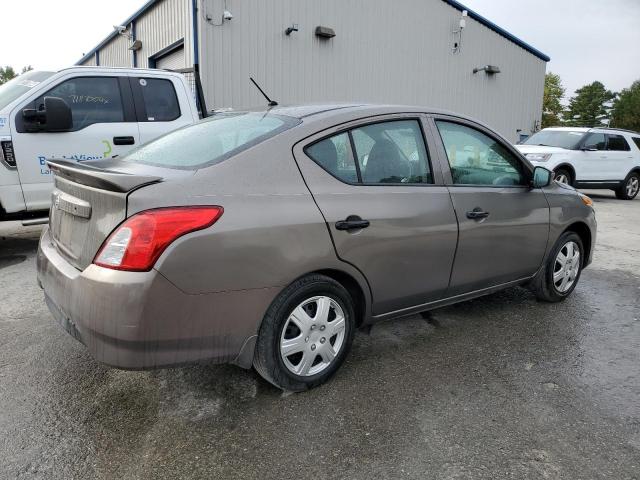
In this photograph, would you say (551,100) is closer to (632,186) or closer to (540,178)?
(632,186)

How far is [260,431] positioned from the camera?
2.44 m

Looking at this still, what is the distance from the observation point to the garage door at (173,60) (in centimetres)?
1173

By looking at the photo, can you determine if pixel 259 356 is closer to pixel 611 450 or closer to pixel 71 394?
pixel 71 394

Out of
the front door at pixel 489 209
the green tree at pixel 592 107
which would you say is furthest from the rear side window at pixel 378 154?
the green tree at pixel 592 107

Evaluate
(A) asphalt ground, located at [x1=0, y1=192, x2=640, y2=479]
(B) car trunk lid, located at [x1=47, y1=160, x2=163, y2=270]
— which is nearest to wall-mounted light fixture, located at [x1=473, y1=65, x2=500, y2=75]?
(A) asphalt ground, located at [x1=0, y1=192, x2=640, y2=479]

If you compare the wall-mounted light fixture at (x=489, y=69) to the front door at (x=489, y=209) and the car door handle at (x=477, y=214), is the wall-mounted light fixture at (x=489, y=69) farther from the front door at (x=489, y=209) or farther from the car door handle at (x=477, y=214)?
the car door handle at (x=477, y=214)

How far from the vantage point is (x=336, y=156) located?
2.85 m

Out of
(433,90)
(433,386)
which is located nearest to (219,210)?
(433,386)

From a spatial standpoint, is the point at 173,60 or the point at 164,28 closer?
the point at 164,28

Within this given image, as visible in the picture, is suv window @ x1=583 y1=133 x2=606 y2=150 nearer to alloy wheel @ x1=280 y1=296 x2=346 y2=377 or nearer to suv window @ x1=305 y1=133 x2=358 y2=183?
suv window @ x1=305 y1=133 x2=358 y2=183

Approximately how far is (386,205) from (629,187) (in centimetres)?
1348

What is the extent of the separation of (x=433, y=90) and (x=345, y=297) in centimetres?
1446

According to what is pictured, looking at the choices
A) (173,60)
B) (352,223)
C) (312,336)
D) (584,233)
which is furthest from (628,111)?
(312,336)

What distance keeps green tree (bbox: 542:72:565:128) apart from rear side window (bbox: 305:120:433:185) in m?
62.3
